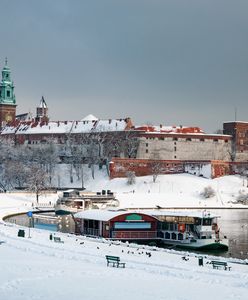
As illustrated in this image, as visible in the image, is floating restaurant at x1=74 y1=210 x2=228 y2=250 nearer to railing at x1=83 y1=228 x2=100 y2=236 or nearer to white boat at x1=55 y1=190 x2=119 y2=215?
railing at x1=83 y1=228 x2=100 y2=236

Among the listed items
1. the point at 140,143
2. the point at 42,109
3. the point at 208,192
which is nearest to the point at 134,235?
the point at 208,192

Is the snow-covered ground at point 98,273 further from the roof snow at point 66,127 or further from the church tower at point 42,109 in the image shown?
the church tower at point 42,109

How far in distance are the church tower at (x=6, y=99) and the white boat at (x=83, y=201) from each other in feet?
199

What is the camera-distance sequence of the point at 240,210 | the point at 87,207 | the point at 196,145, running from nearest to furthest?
the point at 87,207
the point at 240,210
the point at 196,145

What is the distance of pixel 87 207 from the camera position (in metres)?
81.6

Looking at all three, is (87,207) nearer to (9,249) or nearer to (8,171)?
(8,171)

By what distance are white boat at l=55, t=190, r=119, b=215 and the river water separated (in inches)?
248

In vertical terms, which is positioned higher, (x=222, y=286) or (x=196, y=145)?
(x=196, y=145)

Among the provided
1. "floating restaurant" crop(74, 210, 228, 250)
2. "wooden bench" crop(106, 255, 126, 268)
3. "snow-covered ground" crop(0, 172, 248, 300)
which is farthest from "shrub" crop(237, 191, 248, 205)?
"wooden bench" crop(106, 255, 126, 268)

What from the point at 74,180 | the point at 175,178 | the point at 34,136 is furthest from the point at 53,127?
the point at 175,178

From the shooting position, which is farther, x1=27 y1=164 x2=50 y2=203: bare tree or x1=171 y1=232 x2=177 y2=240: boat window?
x1=27 y1=164 x2=50 y2=203: bare tree

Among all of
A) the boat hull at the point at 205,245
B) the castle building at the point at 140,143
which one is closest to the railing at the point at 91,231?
the boat hull at the point at 205,245

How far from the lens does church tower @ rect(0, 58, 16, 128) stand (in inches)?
5591

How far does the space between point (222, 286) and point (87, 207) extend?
57075 millimetres
